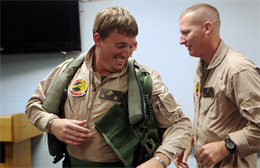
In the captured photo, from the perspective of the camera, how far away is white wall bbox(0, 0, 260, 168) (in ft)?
7.86

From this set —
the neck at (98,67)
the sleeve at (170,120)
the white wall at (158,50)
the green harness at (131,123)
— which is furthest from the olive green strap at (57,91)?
the white wall at (158,50)

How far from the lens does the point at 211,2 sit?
2449 millimetres

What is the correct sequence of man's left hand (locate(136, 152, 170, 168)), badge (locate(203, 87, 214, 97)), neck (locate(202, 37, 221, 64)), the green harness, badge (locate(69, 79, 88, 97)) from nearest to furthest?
man's left hand (locate(136, 152, 170, 168)), the green harness, badge (locate(69, 79, 88, 97)), badge (locate(203, 87, 214, 97)), neck (locate(202, 37, 221, 64))

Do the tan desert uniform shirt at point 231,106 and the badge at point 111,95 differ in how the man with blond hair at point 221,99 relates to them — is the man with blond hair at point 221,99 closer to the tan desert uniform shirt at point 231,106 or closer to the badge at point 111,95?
the tan desert uniform shirt at point 231,106

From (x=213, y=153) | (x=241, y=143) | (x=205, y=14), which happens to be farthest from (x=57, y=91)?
(x=205, y=14)

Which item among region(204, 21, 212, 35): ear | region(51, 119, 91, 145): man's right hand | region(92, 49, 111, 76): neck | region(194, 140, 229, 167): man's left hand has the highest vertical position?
region(204, 21, 212, 35): ear

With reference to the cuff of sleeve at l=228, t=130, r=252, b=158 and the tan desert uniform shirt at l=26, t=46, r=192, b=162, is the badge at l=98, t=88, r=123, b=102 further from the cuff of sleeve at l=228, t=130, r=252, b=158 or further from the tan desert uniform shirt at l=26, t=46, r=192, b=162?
the cuff of sleeve at l=228, t=130, r=252, b=158

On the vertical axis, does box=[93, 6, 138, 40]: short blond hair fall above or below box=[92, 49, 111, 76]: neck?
above

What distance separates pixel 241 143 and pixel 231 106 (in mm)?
215

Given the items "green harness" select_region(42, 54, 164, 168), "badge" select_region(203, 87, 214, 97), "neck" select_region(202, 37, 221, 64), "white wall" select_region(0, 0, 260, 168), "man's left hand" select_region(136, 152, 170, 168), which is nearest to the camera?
"man's left hand" select_region(136, 152, 170, 168)

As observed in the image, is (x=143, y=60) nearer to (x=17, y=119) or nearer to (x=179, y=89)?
(x=179, y=89)

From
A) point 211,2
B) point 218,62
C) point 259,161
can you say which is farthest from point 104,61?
point 259,161

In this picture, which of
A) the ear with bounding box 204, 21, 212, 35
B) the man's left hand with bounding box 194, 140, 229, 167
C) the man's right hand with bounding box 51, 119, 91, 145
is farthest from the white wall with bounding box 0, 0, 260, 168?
the man's right hand with bounding box 51, 119, 91, 145

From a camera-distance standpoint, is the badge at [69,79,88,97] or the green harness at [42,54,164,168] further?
the badge at [69,79,88,97]
